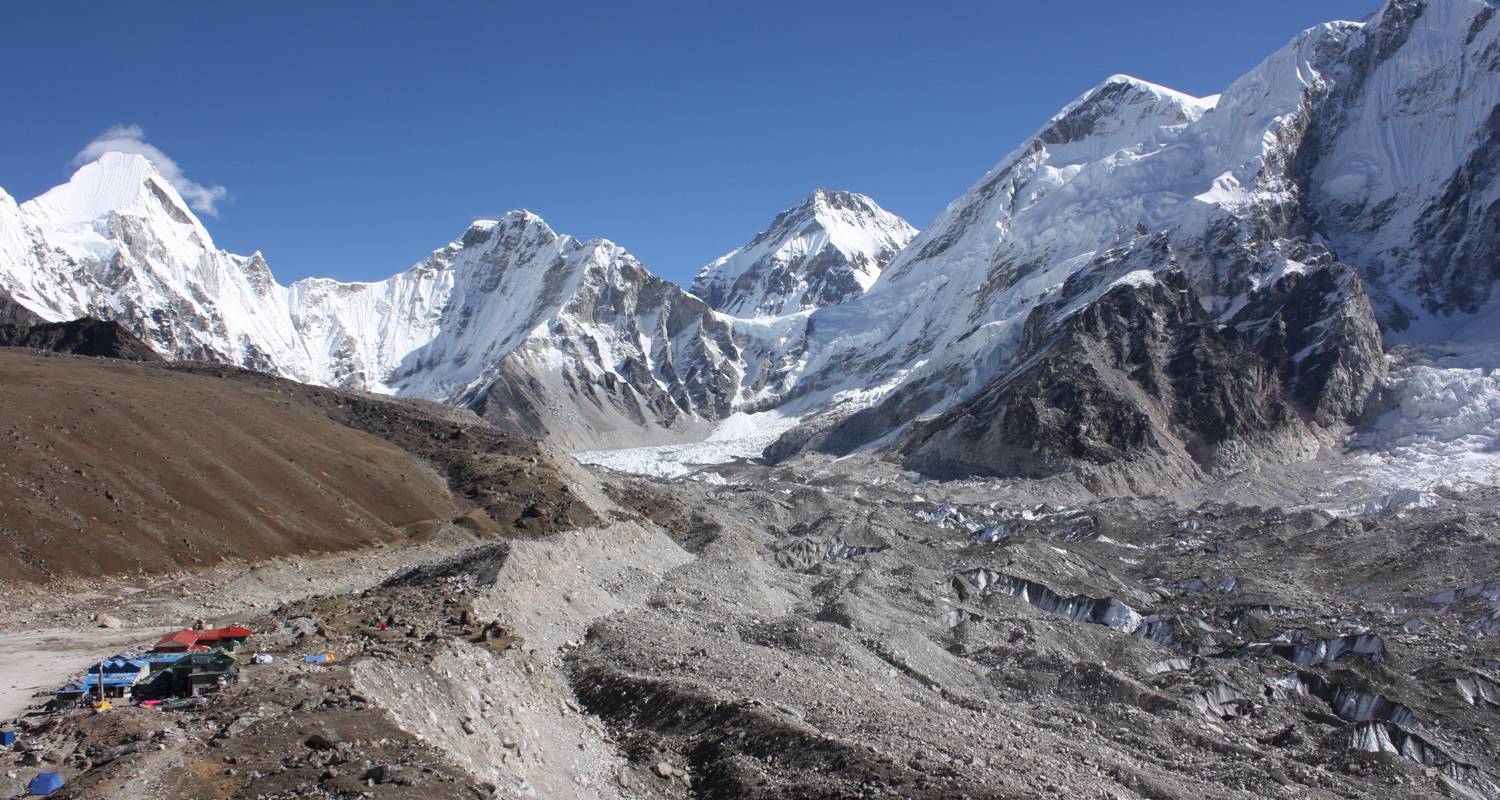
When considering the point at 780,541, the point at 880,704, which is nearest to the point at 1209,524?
the point at 780,541

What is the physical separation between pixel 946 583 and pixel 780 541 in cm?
1556

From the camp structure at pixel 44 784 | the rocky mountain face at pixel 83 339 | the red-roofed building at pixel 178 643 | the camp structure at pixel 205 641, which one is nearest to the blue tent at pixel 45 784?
the camp structure at pixel 44 784

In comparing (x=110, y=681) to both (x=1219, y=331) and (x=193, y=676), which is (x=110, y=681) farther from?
(x=1219, y=331)

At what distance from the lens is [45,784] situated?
15.9 m

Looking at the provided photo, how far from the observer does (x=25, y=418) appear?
153ft

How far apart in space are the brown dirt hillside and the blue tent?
25.0 metres

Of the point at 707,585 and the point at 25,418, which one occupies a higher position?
the point at 25,418

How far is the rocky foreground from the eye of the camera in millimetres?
19797

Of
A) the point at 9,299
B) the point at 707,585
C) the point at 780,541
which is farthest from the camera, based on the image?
the point at 9,299

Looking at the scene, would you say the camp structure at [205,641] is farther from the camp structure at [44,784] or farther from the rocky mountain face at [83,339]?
the rocky mountain face at [83,339]

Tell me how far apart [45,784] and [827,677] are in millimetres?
23503

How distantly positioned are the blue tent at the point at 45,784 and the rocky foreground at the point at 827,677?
0.30 m

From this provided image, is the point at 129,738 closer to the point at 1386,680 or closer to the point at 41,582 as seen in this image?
the point at 41,582

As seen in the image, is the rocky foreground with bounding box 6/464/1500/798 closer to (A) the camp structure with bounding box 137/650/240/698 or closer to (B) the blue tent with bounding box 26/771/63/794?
(B) the blue tent with bounding box 26/771/63/794
